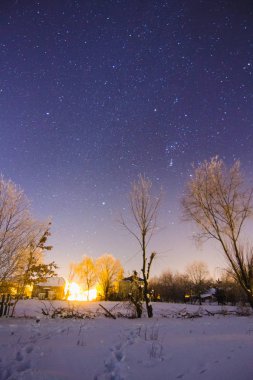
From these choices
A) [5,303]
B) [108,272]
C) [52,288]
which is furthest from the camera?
[52,288]

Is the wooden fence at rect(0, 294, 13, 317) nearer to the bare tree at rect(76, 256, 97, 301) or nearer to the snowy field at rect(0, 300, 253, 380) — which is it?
the snowy field at rect(0, 300, 253, 380)

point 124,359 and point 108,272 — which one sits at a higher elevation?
point 108,272

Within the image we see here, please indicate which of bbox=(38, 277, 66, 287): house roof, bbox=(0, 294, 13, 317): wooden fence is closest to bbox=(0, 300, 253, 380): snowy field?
bbox=(0, 294, 13, 317): wooden fence

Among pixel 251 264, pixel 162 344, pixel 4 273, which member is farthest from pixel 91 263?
pixel 162 344

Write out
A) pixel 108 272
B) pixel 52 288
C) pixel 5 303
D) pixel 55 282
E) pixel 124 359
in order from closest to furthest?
pixel 124 359 < pixel 5 303 < pixel 108 272 < pixel 52 288 < pixel 55 282

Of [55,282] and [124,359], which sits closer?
[124,359]

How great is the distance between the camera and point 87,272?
60938mm

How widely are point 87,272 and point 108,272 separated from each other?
714 cm

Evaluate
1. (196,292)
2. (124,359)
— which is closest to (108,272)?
(196,292)

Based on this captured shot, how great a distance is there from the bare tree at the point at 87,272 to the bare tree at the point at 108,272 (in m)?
2.23

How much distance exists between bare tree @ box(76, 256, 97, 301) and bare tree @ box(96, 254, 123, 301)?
2229mm

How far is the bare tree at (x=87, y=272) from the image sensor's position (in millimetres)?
59562

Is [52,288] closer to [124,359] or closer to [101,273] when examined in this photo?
[101,273]

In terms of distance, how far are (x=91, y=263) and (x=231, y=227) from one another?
5020 cm
